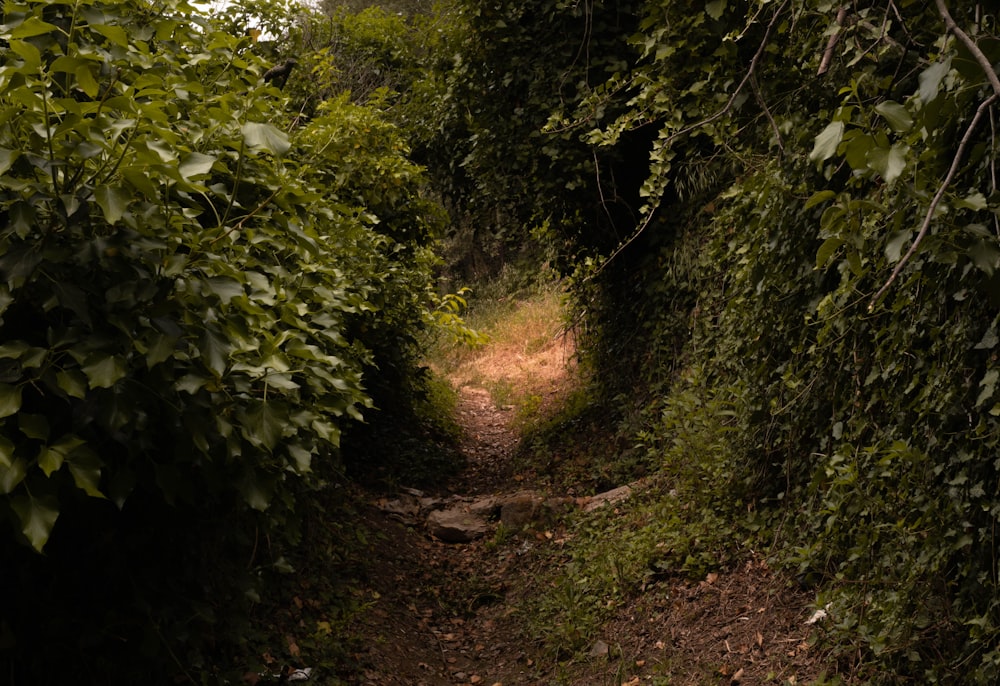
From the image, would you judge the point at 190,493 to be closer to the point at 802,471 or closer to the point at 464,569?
the point at 802,471

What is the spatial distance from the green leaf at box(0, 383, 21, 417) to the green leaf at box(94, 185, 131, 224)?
529 millimetres

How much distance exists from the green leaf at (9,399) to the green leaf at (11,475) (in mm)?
135

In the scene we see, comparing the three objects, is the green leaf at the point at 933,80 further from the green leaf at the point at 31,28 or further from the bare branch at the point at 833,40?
the green leaf at the point at 31,28

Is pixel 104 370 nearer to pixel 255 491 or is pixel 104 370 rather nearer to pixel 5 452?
pixel 5 452

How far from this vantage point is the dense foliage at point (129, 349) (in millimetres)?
2260

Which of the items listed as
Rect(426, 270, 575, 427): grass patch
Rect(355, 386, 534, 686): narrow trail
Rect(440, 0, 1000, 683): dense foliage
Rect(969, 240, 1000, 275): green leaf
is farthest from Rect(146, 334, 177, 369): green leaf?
Rect(426, 270, 575, 427): grass patch

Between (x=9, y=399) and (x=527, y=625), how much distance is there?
173 inches

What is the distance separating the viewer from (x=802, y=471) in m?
4.70

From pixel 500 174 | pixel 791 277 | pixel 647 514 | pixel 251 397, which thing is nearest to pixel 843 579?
pixel 791 277

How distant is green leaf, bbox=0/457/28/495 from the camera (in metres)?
2.12

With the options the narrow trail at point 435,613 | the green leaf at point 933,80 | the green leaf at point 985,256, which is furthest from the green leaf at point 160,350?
the narrow trail at point 435,613

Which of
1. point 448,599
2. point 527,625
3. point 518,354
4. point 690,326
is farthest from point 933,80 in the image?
point 518,354

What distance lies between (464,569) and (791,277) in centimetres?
399

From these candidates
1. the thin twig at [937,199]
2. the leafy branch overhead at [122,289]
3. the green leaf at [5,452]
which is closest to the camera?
the thin twig at [937,199]
